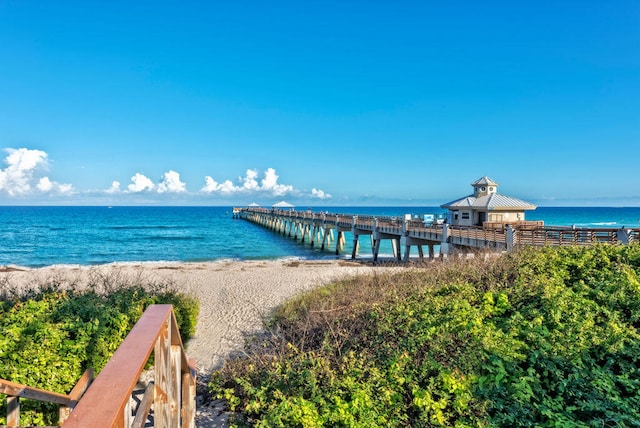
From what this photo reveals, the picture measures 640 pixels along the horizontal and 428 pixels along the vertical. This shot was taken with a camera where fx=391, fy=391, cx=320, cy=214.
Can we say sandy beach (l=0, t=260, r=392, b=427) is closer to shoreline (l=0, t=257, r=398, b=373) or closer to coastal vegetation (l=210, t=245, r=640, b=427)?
shoreline (l=0, t=257, r=398, b=373)

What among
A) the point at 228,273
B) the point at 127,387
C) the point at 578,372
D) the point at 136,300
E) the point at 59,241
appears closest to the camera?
the point at 127,387

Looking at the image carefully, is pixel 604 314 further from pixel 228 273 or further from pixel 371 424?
pixel 228 273

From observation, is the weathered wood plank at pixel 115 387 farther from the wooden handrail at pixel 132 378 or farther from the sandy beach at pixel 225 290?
the sandy beach at pixel 225 290

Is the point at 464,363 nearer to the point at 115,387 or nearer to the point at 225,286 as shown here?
the point at 115,387

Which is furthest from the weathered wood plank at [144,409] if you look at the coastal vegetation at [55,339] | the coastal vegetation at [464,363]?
the coastal vegetation at [55,339]

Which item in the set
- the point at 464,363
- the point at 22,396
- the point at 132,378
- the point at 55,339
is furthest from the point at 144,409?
the point at 55,339

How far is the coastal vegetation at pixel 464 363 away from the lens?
481cm

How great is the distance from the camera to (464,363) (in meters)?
5.46

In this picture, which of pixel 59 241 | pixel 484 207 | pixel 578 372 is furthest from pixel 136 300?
pixel 59 241

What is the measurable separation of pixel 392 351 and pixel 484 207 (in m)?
20.5

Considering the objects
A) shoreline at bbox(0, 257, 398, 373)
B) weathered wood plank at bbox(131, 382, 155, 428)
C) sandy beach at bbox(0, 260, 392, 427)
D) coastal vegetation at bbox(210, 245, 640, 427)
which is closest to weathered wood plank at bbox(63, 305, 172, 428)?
weathered wood plank at bbox(131, 382, 155, 428)

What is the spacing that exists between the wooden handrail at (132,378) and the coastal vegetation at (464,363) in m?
2.76

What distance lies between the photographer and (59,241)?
45.8 m

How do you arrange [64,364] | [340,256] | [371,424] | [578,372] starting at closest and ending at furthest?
[371,424]
[578,372]
[64,364]
[340,256]
